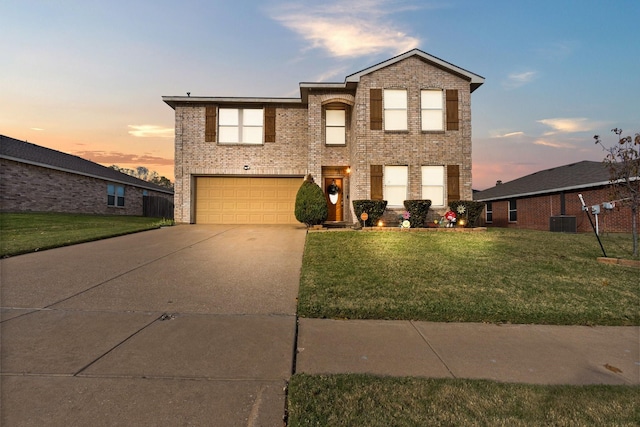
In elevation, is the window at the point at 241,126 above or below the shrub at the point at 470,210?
above

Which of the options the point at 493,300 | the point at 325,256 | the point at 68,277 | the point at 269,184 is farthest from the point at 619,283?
the point at 269,184

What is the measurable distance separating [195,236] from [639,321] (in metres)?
11.2

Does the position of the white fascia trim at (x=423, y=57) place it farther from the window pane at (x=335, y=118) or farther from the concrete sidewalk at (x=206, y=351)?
the concrete sidewalk at (x=206, y=351)

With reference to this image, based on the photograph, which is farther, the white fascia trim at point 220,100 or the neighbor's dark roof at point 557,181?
the neighbor's dark roof at point 557,181

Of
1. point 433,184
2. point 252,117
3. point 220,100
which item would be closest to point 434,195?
point 433,184

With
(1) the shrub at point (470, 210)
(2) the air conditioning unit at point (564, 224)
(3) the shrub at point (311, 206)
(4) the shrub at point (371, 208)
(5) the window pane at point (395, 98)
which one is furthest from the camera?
(2) the air conditioning unit at point (564, 224)

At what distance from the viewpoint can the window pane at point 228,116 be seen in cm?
1578

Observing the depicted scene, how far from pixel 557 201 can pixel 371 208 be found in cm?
1491

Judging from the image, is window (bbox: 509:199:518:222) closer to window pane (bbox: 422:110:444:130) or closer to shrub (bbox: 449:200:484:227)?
shrub (bbox: 449:200:484:227)

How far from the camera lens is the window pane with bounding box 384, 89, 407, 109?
45.0 feet

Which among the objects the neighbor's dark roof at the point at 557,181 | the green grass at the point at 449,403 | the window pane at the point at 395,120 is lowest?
the green grass at the point at 449,403

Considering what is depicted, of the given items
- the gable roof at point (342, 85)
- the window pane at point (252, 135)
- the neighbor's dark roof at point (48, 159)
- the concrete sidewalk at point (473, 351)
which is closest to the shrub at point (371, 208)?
the gable roof at point (342, 85)

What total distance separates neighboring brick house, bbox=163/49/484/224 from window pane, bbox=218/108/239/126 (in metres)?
0.05

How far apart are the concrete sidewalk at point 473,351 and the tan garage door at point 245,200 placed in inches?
482
